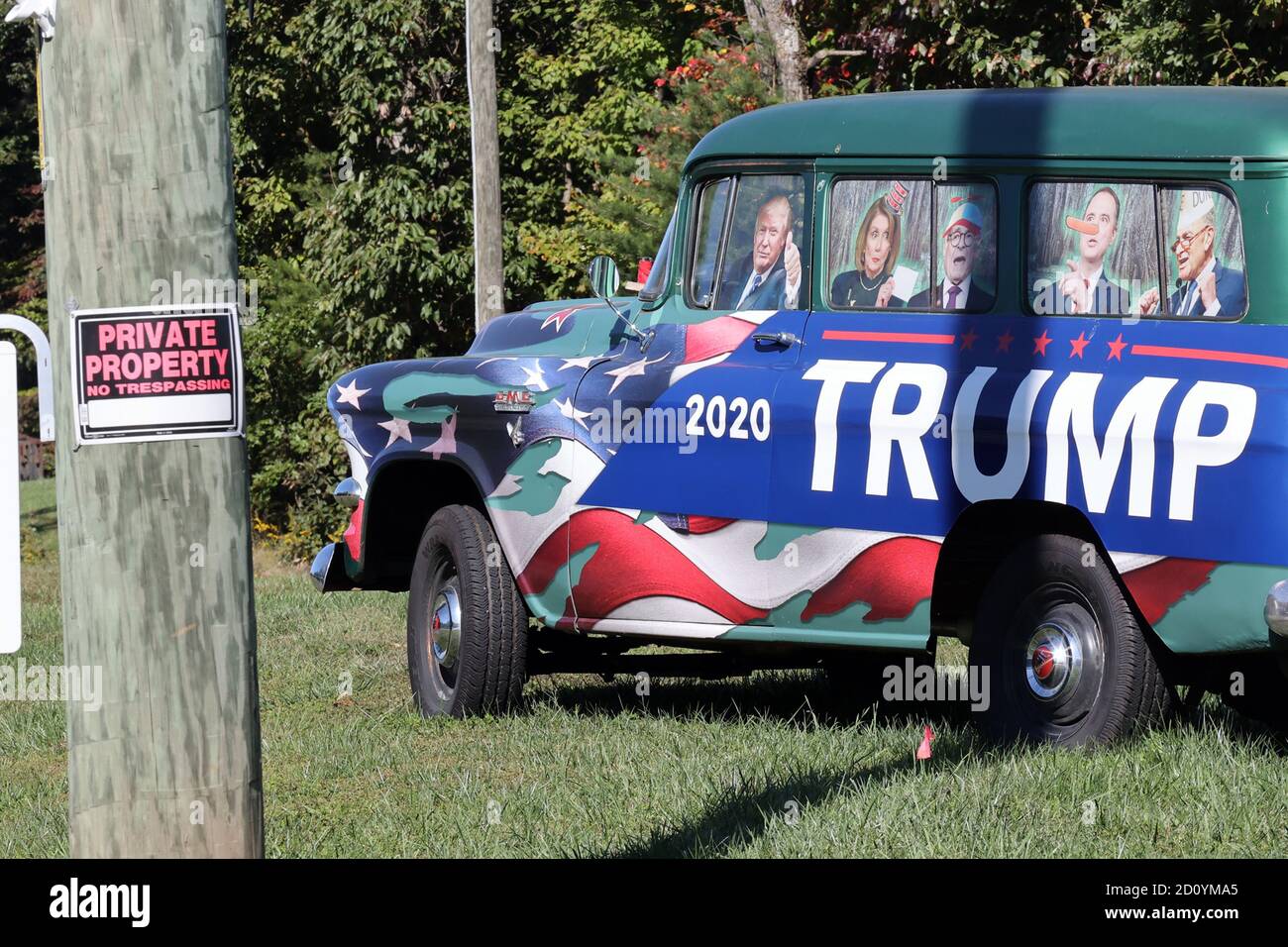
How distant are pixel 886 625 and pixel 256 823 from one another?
3213 mm

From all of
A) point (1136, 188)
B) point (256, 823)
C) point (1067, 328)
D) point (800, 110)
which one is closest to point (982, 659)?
point (1067, 328)

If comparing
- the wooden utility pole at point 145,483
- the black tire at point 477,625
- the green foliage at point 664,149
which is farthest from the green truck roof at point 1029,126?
the green foliage at point 664,149

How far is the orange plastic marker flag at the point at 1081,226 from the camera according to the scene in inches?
254

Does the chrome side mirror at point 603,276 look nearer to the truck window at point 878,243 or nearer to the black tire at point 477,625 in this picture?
the truck window at point 878,243

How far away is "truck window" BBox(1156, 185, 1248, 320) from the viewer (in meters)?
6.08

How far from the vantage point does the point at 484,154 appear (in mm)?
19656

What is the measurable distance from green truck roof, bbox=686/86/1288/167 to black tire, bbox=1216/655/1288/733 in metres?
1.77

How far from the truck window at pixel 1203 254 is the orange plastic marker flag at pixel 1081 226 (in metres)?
0.25

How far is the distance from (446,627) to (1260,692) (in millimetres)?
3376

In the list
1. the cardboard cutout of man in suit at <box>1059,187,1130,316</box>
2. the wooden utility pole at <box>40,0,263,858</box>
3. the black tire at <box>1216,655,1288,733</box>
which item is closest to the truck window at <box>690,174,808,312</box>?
the cardboard cutout of man in suit at <box>1059,187,1130,316</box>

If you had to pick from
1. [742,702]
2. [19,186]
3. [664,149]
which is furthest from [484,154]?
[19,186]

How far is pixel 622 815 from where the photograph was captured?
5.80 meters
